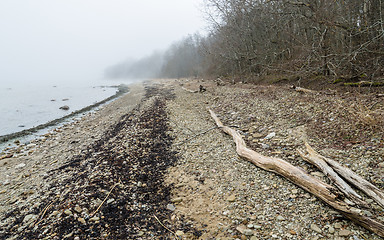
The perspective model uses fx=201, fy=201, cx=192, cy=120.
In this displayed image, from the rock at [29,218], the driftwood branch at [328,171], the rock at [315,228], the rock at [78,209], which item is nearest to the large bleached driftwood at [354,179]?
the driftwood branch at [328,171]

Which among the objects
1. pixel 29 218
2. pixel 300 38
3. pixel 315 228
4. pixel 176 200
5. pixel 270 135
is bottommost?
pixel 29 218

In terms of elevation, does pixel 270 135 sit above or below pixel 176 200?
above

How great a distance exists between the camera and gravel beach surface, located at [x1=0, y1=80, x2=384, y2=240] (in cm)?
416

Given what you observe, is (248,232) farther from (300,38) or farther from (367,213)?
(300,38)

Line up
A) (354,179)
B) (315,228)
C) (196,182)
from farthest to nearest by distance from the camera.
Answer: (196,182) → (354,179) → (315,228)

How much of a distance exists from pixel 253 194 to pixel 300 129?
3.76 meters

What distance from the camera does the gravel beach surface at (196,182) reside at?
4.16 metres

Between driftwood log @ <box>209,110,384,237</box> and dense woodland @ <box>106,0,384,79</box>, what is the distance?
6065 millimetres

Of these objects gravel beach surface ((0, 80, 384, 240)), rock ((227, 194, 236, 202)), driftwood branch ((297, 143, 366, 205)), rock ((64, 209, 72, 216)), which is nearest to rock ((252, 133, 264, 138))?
gravel beach surface ((0, 80, 384, 240))

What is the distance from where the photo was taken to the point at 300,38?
47.4ft

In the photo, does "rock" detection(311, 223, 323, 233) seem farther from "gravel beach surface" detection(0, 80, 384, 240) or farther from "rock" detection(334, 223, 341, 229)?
"rock" detection(334, 223, 341, 229)

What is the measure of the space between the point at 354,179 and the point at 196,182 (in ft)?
12.1

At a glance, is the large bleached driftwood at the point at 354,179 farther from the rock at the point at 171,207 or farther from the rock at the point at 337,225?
the rock at the point at 171,207

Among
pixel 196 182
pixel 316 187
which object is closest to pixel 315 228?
pixel 316 187
